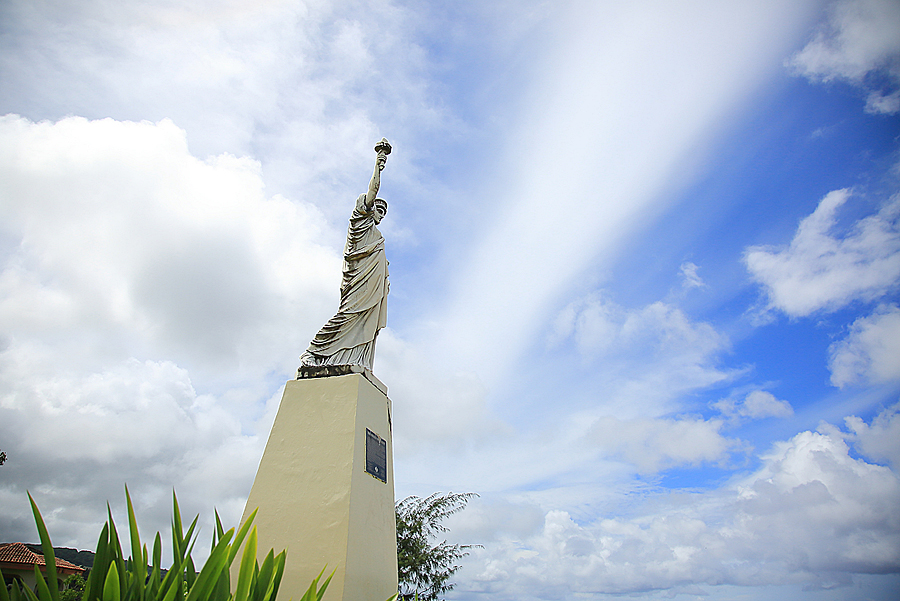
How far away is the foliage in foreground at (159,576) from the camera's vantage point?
119 inches

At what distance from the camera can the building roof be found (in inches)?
682

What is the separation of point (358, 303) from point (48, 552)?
3784mm

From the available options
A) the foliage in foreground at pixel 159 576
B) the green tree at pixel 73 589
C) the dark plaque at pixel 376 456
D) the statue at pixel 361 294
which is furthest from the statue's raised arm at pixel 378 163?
the green tree at pixel 73 589

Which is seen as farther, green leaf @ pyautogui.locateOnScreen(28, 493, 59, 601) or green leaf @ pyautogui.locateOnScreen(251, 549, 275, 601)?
green leaf @ pyautogui.locateOnScreen(251, 549, 275, 601)

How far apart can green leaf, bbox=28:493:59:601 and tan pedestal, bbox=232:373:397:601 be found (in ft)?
6.08

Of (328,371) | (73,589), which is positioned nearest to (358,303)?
(328,371)

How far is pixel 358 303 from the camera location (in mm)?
6316

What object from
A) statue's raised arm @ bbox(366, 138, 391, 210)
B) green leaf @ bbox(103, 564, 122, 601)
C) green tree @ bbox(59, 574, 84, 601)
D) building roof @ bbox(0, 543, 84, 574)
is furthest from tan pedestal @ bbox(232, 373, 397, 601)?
building roof @ bbox(0, 543, 84, 574)

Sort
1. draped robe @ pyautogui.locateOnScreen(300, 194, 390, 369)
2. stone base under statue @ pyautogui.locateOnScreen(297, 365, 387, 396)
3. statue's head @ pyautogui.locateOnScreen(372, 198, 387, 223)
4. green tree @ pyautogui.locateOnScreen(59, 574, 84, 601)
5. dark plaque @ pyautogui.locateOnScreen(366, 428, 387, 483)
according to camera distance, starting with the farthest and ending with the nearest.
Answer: green tree @ pyautogui.locateOnScreen(59, 574, 84, 601)
statue's head @ pyautogui.locateOnScreen(372, 198, 387, 223)
draped robe @ pyautogui.locateOnScreen(300, 194, 390, 369)
stone base under statue @ pyautogui.locateOnScreen(297, 365, 387, 396)
dark plaque @ pyautogui.locateOnScreen(366, 428, 387, 483)

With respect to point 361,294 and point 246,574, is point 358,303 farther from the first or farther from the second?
point 246,574

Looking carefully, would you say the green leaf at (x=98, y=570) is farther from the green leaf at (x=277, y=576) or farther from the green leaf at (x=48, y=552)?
the green leaf at (x=277, y=576)

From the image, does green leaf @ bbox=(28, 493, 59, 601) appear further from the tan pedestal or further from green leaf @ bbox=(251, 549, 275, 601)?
the tan pedestal

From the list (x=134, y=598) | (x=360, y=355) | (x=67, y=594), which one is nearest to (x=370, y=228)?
(x=360, y=355)

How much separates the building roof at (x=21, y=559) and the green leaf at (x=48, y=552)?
1810cm
